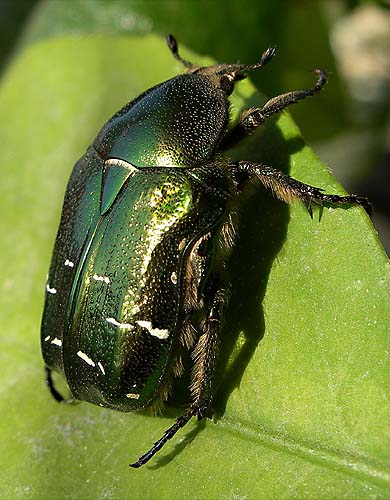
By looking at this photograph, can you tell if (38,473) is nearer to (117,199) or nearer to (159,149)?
(117,199)

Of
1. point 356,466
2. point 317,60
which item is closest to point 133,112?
point 356,466

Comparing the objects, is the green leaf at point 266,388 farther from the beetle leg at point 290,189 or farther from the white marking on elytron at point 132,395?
the white marking on elytron at point 132,395

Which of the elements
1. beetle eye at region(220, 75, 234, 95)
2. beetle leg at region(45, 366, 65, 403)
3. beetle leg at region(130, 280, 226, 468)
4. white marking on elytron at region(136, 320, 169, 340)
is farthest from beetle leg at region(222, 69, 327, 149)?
beetle leg at region(45, 366, 65, 403)

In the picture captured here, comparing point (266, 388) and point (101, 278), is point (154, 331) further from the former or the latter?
point (266, 388)

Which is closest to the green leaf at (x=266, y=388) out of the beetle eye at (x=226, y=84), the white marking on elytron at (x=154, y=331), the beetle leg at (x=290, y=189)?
the beetle leg at (x=290, y=189)

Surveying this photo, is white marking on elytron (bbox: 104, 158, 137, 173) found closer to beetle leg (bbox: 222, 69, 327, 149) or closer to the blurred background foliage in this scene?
beetle leg (bbox: 222, 69, 327, 149)

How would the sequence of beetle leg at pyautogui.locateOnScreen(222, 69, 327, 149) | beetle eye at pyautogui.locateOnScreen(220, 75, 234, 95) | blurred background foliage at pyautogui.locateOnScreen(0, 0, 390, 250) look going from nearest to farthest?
beetle leg at pyautogui.locateOnScreen(222, 69, 327, 149)
beetle eye at pyautogui.locateOnScreen(220, 75, 234, 95)
blurred background foliage at pyautogui.locateOnScreen(0, 0, 390, 250)

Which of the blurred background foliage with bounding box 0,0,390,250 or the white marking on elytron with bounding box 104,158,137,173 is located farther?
the blurred background foliage with bounding box 0,0,390,250
